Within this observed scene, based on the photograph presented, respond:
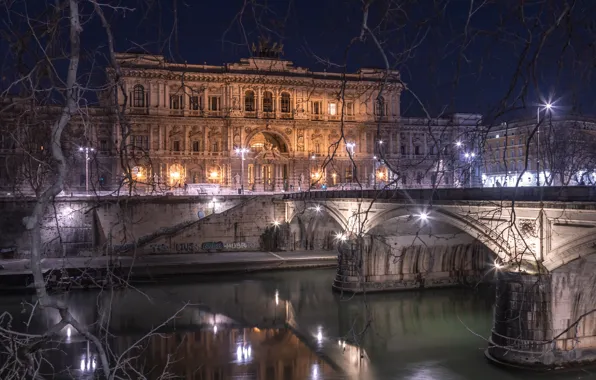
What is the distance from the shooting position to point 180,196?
50.8 m

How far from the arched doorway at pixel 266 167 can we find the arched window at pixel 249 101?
310 cm

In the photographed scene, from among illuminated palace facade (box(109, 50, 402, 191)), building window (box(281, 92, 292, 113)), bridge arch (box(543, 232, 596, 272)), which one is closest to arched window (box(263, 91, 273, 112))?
illuminated palace facade (box(109, 50, 402, 191))

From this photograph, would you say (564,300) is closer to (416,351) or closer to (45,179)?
(416,351)

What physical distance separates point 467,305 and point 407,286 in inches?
185

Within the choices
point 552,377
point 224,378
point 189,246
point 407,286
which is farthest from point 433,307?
point 189,246

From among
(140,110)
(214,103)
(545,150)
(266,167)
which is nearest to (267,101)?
(214,103)

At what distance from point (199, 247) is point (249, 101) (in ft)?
81.5

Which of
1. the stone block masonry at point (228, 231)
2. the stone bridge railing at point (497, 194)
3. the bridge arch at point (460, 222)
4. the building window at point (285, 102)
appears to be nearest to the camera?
the stone bridge railing at point (497, 194)

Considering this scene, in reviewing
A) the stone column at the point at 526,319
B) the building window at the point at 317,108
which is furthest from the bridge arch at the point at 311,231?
the stone column at the point at 526,319

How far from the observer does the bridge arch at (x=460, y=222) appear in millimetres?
22589

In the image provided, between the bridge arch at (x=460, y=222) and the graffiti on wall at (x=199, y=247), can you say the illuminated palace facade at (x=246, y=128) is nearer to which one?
the graffiti on wall at (x=199, y=247)

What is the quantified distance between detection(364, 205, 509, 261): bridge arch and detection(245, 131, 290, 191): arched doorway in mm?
34526

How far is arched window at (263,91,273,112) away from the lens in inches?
2657

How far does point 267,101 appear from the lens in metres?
67.9
